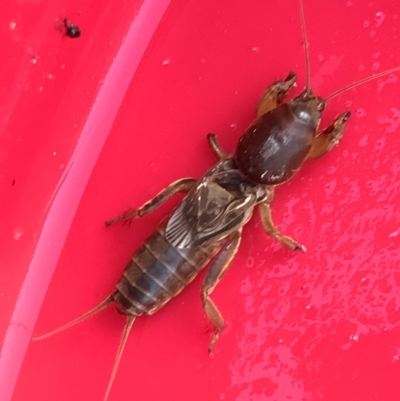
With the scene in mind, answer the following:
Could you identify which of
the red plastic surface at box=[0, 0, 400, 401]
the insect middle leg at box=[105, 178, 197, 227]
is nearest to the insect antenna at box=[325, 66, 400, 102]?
the red plastic surface at box=[0, 0, 400, 401]

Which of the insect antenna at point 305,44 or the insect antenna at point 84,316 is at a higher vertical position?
the insect antenna at point 305,44

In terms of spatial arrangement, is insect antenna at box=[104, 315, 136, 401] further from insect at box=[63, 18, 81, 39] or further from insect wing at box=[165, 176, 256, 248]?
insect at box=[63, 18, 81, 39]

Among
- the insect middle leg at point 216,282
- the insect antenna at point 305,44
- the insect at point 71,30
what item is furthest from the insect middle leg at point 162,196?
the insect at point 71,30

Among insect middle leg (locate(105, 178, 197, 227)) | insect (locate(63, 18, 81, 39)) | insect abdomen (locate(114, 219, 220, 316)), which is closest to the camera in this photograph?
insect abdomen (locate(114, 219, 220, 316))

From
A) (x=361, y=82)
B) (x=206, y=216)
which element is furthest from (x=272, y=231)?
(x=361, y=82)

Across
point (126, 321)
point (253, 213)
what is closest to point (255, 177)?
point (253, 213)

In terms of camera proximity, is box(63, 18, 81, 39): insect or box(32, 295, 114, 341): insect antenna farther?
box(63, 18, 81, 39): insect

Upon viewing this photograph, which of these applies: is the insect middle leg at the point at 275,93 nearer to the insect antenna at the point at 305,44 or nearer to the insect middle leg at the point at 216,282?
the insect antenna at the point at 305,44
